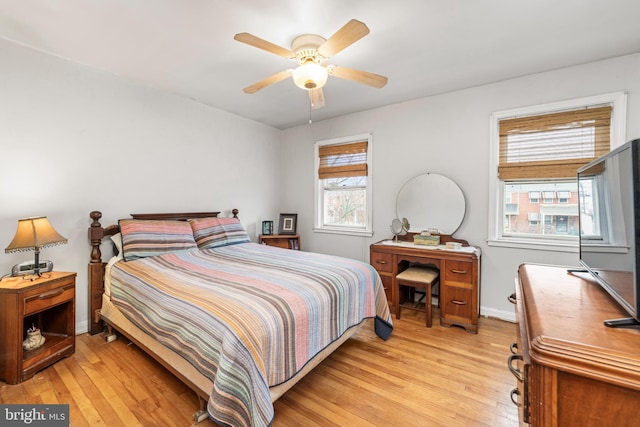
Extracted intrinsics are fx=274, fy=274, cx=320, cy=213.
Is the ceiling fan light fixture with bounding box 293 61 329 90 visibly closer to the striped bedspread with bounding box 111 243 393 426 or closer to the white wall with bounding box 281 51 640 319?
the striped bedspread with bounding box 111 243 393 426

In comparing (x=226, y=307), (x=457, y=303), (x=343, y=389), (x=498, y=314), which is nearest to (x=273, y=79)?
(x=226, y=307)

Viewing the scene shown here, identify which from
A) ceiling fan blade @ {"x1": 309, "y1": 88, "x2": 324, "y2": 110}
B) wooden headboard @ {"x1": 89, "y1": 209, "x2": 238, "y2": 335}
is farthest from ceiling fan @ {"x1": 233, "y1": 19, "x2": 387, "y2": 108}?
wooden headboard @ {"x1": 89, "y1": 209, "x2": 238, "y2": 335}

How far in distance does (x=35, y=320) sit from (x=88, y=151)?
1.54 meters

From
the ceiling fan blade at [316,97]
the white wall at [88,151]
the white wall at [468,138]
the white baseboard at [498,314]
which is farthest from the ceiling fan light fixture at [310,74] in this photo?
the white baseboard at [498,314]

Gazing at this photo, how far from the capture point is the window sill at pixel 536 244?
259cm

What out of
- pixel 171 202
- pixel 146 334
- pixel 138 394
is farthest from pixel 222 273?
pixel 171 202

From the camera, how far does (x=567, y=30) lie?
79.4 inches

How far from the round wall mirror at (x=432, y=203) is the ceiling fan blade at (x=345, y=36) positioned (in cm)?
200

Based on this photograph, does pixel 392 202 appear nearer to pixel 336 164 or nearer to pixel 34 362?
pixel 336 164

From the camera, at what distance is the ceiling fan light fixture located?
6.43ft

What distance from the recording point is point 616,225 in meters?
0.94

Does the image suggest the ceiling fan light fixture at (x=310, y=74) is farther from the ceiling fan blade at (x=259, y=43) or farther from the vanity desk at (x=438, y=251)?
the vanity desk at (x=438, y=251)

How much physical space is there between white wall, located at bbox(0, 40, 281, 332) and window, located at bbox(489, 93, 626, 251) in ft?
11.2

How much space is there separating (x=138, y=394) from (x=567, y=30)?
392cm
